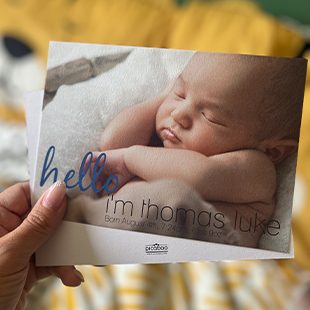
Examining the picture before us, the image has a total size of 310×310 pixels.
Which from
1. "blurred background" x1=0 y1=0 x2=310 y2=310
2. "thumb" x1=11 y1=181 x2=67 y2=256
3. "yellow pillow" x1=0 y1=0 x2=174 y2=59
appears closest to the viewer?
"thumb" x1=11 y1=181 x2=67 y2=256

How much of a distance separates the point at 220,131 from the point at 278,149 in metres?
0.07

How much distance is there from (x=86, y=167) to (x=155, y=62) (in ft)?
0.48

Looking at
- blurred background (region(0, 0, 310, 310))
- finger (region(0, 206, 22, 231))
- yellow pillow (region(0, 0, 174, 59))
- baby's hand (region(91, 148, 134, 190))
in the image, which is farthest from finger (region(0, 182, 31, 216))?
yellow pillow (region(0, 0, 174, 59))

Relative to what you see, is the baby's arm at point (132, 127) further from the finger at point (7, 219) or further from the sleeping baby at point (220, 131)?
the finger at point (7, 219)

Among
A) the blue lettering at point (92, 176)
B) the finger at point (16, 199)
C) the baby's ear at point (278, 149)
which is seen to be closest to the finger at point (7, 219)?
the finger at point (16, 199)

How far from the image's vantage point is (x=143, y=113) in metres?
0.60

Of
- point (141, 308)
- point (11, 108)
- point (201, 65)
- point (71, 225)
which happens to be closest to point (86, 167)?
point (71, 225)

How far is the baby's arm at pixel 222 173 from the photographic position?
1.94 feet

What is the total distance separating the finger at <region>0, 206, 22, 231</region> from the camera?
2.18ft

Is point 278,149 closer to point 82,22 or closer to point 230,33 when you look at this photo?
point 230,33

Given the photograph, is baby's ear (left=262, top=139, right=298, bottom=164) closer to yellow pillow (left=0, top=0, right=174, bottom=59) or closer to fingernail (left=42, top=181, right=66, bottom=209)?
fingernail (left=42, top=181, right=66, bottom=209)

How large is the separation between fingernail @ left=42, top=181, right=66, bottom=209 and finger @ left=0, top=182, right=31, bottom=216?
97 millimetres

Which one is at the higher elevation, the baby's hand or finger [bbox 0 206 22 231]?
the baby's hand

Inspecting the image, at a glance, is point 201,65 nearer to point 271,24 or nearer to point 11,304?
point 11,304
